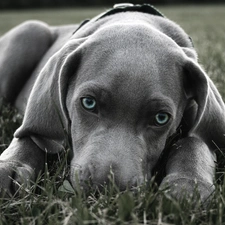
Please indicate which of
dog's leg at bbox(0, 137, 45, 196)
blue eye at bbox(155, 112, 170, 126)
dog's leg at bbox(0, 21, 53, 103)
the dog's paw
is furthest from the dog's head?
dog's leg at bbox(0, 21, 53, 103)

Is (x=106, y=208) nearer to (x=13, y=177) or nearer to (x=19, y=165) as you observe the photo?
(x=13, y=177)

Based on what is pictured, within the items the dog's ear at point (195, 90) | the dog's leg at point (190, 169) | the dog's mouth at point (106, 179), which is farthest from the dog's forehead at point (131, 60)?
the dog's mouth at point (106, 179)

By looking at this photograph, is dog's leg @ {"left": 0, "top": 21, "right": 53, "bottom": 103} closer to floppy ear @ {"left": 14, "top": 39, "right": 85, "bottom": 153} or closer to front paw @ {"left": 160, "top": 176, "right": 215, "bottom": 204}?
floppy ear @ {"left": 14, "top": 39, "right": 85, "bottom": 153}

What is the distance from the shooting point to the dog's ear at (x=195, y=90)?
3.41 meters

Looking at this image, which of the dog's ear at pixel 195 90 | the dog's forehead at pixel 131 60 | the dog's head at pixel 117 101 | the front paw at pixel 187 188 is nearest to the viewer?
the front paw at pixel 187 188

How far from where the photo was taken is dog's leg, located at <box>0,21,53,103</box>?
217 inches

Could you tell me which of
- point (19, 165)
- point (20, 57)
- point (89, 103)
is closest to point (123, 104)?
point (89, 103)

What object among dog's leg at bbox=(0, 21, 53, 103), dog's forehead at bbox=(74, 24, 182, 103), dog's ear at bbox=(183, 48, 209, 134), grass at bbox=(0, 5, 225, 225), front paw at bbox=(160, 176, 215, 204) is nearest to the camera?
grass at bbox=(0, 5, 225, 225)

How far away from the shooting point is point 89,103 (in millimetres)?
3248

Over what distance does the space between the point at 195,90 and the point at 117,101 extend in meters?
0.71

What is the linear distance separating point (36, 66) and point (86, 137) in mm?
2566

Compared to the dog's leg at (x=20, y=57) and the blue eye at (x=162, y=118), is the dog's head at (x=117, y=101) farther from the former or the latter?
the dog's leg at (x=20, y=57)

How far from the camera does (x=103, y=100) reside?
10.3 ft

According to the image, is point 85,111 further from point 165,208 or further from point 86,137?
point 165,208
